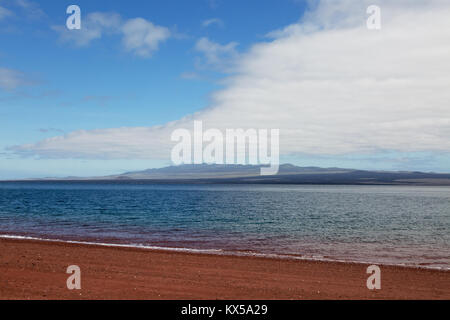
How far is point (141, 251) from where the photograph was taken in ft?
67.3

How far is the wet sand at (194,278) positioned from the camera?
38.6 ft

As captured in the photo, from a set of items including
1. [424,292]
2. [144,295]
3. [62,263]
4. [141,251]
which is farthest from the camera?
[141,251]

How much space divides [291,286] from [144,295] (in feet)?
16.1

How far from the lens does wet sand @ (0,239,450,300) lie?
1177 cm

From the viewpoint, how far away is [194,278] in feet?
45.8
